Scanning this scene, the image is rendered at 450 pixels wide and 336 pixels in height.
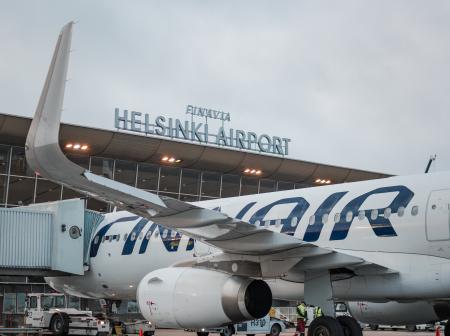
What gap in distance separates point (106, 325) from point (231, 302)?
34.9ft

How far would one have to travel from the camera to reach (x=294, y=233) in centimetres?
1334

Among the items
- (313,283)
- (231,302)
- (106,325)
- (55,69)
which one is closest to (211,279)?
(231,302)

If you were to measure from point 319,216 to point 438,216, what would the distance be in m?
2.40

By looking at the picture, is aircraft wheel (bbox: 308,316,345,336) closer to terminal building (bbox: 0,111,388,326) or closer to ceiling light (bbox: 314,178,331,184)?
terminal building (bbox: 0,111,388,326)

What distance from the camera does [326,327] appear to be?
11.6 meters

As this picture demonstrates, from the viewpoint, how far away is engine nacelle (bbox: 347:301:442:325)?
14.7m

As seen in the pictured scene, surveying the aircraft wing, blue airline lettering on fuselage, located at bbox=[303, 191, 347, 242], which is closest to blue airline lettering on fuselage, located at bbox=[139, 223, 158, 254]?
the aircraft wing

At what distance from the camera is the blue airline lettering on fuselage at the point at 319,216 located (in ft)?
42.6

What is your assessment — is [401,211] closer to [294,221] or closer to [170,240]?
[294,221]

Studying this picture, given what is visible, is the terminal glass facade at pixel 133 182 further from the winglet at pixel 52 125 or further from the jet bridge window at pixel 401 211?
the winglet at pixel 52 125

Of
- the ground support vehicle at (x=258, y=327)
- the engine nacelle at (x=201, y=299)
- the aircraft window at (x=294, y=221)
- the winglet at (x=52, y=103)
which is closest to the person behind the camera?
the winglet at (x=52, y=103)

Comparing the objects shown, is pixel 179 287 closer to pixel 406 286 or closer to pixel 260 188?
pixel 406 286

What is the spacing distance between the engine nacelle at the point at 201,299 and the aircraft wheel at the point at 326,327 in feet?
3.18

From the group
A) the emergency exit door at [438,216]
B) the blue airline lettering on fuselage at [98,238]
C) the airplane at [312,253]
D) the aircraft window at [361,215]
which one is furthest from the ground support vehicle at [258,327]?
the emergency exit door at [438,216]
